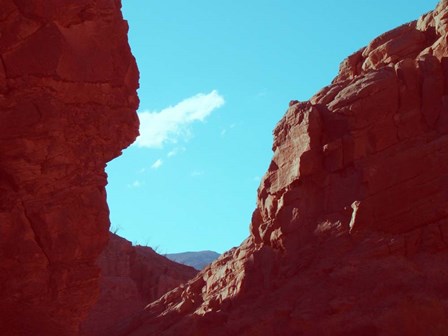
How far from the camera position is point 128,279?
1623 inches

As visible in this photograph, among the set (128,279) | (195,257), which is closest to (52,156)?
(128,279)

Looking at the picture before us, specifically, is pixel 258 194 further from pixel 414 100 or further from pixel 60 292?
pixel 60 292

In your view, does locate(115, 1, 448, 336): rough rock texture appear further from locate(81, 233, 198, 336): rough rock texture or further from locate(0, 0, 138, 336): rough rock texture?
locate(0, 0, 138, 336): rough rock texture

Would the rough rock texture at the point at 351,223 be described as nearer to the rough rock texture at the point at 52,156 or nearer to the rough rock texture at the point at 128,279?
the rough rock texture at the point at 128,279

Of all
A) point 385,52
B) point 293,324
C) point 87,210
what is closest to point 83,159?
point 87,210

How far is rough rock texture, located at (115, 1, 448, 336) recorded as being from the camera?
24203 mm

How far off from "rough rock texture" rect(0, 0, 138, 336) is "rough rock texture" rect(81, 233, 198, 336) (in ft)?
59.4

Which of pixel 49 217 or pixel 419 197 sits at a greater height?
pixel 419 197

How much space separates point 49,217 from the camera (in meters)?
17.2

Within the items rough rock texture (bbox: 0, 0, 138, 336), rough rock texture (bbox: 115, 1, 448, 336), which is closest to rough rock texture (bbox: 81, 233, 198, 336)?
rough rock texture (bbox: 115, 1, 448, 336)

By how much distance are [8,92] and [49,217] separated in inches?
120

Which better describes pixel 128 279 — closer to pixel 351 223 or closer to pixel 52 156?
pixel 351 223

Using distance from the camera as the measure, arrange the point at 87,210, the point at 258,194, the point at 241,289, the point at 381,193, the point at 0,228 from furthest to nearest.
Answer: the point at 258,194
the point at 241,289
the point at 381,193
the point at 87,210
the point at 0,228

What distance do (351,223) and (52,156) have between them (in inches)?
504
